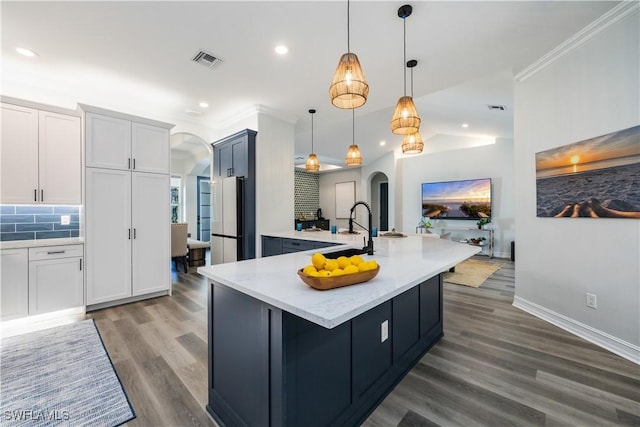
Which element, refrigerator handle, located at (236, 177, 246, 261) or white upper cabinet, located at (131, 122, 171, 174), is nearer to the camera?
white upper cabinet, located at (131, 122, 171, 174)

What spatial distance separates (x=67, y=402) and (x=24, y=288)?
6.10 feet

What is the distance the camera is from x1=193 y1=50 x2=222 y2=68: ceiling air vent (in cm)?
273

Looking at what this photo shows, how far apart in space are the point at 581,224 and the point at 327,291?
2805 mm

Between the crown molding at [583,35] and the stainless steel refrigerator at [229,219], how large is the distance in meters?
3.94

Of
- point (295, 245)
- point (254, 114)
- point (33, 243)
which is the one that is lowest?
point (295, 245)

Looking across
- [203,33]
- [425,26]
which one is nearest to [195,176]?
[203,33]

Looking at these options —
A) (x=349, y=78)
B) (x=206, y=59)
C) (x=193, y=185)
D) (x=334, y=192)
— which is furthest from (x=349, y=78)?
(x=334, y=192)

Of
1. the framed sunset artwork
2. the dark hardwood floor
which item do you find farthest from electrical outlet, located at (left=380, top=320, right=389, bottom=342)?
the framed sunset artwork

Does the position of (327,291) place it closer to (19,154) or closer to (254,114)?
(254,114)

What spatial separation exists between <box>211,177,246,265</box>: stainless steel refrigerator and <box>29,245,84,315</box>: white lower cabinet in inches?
68.6

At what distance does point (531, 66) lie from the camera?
292 centimetres

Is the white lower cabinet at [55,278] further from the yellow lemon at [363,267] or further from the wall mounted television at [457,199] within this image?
the wall mounted television at [457,199]

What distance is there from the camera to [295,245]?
3590 millimetres

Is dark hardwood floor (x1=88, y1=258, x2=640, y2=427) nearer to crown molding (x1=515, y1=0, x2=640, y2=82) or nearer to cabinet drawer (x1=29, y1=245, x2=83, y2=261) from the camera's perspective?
cabinet drawer (x1=29, y1=245, x2=83, y2=261)
